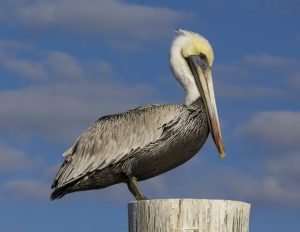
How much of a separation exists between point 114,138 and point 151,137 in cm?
63

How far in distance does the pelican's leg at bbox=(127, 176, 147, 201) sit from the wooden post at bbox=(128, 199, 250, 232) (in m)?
2.77

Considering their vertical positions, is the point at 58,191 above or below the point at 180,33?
below

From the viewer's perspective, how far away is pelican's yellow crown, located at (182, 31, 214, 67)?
897 cm

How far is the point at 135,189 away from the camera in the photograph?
8062 millimetres

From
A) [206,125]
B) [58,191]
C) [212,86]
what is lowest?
[58,191]

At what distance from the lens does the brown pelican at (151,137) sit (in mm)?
8180

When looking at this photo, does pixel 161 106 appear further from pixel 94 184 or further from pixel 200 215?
pixel 200 215

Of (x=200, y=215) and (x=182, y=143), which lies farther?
(x=182, y=143)

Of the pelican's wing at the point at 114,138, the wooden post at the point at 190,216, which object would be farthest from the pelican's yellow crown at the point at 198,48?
the wooden post at the point at 190,216

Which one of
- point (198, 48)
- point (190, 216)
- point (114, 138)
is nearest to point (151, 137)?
point (114, 138)

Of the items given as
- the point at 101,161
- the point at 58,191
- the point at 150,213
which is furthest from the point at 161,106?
the point at 150,213

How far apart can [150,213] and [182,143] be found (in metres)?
3.03

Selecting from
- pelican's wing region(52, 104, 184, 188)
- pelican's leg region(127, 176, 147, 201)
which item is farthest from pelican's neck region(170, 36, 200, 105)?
pelican's leg region(127, 176, 147, 201)

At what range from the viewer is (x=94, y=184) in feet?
27.7
